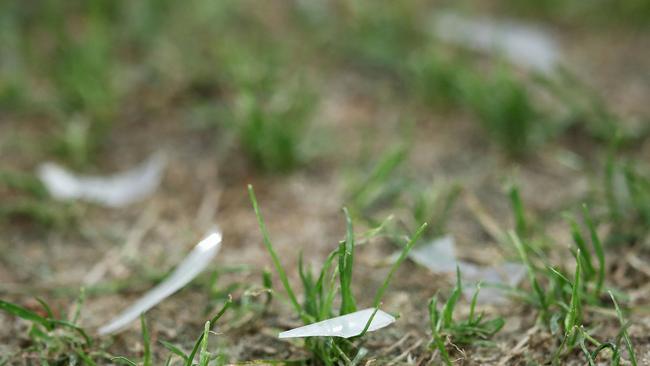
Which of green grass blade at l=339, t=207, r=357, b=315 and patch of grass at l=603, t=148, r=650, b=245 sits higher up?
green grass blade at l=339, t=207, r=357, b=315

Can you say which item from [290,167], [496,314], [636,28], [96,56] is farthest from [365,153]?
[636,28]

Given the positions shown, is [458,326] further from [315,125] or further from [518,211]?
[315,125]

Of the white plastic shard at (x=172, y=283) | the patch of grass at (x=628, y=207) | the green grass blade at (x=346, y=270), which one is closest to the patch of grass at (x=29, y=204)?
the white plastic shard at (x=172, y=283)

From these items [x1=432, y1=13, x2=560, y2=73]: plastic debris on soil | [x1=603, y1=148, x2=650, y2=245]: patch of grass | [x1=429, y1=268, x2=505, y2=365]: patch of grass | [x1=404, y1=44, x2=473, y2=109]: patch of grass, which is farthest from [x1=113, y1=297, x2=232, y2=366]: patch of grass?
[x1=432, y1=13, x2=560, y2=73]: plastic debris on soil

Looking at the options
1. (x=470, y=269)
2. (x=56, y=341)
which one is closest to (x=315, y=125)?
(x=470, y=269)

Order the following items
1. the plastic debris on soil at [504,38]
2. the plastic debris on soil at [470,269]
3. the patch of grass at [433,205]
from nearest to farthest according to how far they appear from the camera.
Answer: the plastic debris on soil at [470,269], the patch of grass at [433,205], the plastic debris on soil at [504,38]

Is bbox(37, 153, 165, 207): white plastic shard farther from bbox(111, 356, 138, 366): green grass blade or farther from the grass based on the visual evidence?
bbox(111, 356, 138, 366): green grass blade

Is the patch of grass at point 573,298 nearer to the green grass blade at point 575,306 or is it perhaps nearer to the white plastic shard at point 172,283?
the green grass blade at point 575,306
